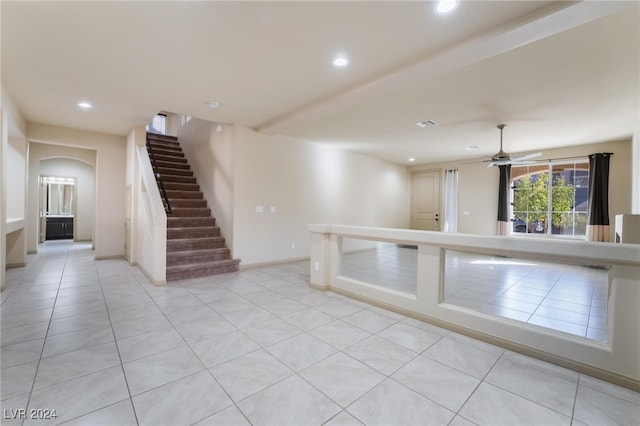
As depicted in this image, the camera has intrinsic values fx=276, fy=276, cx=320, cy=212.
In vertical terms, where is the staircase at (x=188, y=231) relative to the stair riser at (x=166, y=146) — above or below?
below

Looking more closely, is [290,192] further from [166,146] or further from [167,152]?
[166,146]

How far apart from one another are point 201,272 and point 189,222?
1382 millimetres

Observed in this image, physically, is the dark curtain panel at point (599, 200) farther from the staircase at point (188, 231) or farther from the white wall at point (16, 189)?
the white wall at point (16, 189)

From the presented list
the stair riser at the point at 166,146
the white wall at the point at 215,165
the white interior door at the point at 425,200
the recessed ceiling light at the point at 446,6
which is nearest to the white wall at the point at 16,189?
the stair riser at the point at 166,146

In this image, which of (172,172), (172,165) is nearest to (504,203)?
(172,172)

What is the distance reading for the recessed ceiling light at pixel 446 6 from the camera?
209 centimetres

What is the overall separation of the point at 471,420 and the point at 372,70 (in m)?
3.30

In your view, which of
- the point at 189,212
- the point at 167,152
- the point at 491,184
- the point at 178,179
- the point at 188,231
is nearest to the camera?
the point at 188,231

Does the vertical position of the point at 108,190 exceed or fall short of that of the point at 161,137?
it falls short

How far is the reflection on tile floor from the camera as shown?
328 centimetres

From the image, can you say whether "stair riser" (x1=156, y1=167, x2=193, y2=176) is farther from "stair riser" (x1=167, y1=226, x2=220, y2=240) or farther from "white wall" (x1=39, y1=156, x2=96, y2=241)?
"white wall" (x1=39, y1=156, x2=96, y2=241)

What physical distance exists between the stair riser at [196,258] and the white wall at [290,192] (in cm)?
29

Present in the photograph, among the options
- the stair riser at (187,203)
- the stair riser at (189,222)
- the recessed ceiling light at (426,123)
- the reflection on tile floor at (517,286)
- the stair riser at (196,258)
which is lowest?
the reflection on tile floor at (517,286)

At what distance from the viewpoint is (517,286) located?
4594 millimetres
